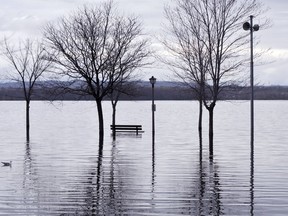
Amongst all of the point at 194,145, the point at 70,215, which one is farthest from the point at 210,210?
the point at 194,145

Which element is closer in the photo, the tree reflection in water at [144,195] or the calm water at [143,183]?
the tree reflection in water at [144,195]

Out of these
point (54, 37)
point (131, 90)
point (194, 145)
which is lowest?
point (194, 145)

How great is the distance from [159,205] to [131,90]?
97.1 feet

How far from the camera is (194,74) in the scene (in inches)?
1444

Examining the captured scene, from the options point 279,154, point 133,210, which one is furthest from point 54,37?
point 133,210

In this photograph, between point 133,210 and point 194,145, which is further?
point 194,145

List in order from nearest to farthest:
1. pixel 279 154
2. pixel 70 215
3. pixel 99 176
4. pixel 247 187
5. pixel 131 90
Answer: pixel 70 215 < pixel 247 187 < pixel 99 176 < pixel 279 154 < pixel 131 90

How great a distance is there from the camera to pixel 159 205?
541 inches

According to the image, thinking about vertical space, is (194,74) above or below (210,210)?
above

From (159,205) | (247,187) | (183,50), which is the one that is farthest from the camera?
(183,50)

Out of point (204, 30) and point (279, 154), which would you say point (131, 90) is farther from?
point (279, 154)

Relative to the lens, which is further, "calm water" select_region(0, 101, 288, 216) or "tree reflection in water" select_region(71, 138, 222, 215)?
"calm water" select_region(0, 101, 288, 216)

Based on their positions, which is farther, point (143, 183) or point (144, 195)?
point (143, 183)

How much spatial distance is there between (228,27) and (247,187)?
19381 millimetres
